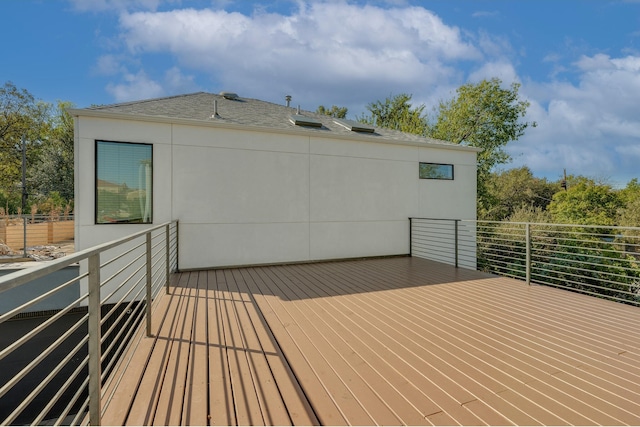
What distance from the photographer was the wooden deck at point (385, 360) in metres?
1.74

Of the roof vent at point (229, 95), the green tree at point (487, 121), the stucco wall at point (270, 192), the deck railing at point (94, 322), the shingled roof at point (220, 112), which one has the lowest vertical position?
the deck railing at point (94, 322)

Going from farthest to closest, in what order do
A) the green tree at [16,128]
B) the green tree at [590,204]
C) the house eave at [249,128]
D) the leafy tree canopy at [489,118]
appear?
1. the green tree at [590,204]
2. the green tree at [16,128]
3. the leafy tree canopy at [489,118]
4. the house eave at [249,128]

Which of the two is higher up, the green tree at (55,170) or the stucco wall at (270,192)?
the green tree at (55,170)

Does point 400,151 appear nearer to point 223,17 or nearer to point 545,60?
point 223,17

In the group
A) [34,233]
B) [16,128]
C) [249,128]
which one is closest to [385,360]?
[249,128]

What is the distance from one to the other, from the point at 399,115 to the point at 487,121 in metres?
5.02

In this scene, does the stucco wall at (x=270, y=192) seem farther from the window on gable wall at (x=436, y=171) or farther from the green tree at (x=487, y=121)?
the green tree at (x=487, y=121)

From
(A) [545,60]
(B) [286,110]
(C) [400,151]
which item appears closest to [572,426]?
(C) [400,151]

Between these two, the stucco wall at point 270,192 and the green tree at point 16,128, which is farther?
the green tree at point 16,128

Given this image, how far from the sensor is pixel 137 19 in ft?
23.9

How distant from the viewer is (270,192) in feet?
20.0

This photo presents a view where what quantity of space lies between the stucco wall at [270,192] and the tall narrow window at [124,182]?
108mm

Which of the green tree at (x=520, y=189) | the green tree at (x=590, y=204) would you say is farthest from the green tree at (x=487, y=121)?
the green tree at (x=520, y=189)

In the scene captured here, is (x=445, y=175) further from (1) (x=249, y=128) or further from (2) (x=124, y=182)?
(2) (x=124, y=182)
